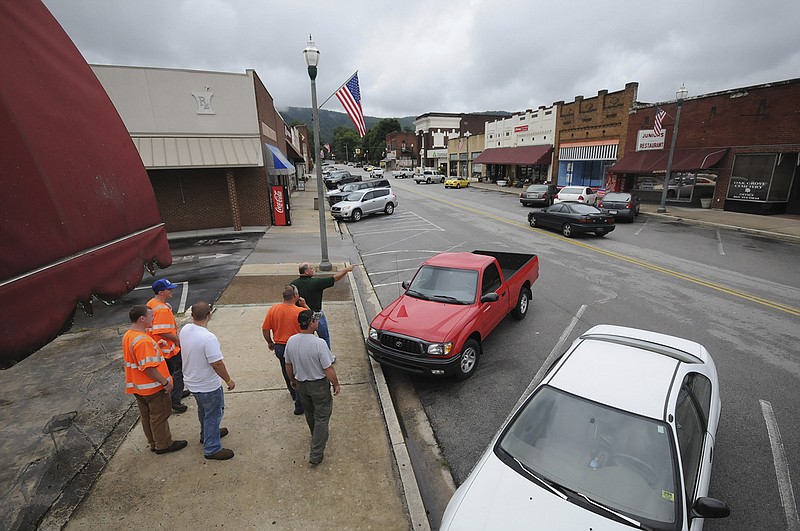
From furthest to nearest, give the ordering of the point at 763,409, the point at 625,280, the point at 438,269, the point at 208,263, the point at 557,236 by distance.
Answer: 1. the point at 557,236
2. the point at 208,263
3. the point at 625,280
4. the point at 438,269
5. the point at 763,409

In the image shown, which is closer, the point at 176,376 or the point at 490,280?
the point at 176,376

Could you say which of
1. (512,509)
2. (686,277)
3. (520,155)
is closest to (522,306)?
(512,509)

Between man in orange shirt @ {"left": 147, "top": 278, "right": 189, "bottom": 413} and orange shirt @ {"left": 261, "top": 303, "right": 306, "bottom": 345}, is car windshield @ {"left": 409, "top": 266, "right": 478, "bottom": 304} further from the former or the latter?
man in orange shirt @ {"left": 147, "top": 278, "right": 189, "bottom": 413}

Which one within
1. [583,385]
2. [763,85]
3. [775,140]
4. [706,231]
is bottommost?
[706,231]

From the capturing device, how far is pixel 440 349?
5645 mm

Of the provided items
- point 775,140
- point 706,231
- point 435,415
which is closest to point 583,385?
point 435,415

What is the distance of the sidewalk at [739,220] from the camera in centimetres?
1691

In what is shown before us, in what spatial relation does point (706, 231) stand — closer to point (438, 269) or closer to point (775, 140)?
point (775, 140)

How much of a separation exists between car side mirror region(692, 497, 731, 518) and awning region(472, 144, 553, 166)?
1480 inches

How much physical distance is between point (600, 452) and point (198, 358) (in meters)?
3.90

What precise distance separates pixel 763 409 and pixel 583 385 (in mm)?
3604

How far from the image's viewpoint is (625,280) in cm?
1088

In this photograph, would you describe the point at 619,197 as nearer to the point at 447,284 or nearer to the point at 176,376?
the point at 447,284

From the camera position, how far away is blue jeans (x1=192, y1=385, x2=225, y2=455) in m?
4.27
